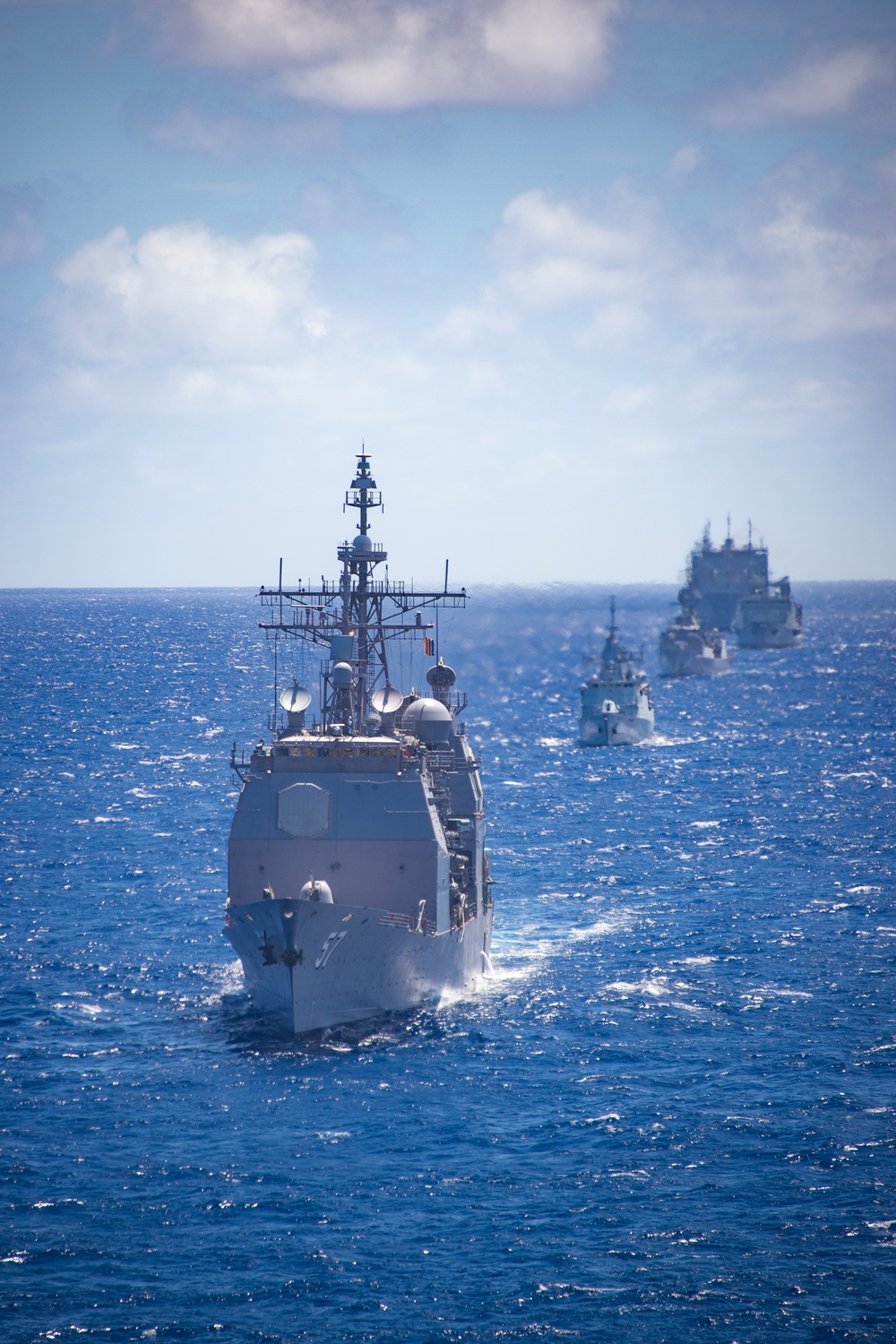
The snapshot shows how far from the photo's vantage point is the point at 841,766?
89125mm

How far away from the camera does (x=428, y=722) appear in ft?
145

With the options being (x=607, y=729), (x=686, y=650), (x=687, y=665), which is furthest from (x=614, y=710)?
(x=687, y=665)

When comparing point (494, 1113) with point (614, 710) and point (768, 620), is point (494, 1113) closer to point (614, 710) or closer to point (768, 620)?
point (614, 710)

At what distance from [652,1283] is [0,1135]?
1433 cm

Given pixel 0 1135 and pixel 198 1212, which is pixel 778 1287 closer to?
pixel 198 1212

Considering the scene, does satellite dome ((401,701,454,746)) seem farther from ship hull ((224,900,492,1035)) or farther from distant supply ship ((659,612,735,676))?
distant supply ship ((659,612,735,676))

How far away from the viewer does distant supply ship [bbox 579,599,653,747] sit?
10169cm

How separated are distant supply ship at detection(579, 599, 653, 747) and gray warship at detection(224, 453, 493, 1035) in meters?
57.2

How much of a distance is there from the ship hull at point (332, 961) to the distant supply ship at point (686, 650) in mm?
118337

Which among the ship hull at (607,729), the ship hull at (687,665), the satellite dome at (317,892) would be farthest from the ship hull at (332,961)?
the ship hull at (687,665)

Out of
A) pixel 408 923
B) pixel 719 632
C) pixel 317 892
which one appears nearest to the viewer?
pixel 317 892

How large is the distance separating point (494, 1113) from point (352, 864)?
357 inches

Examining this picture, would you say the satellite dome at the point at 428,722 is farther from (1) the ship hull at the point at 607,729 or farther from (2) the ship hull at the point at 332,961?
(1) the ship hull at the point at 607,729

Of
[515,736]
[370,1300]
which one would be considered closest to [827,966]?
[370,1300]
